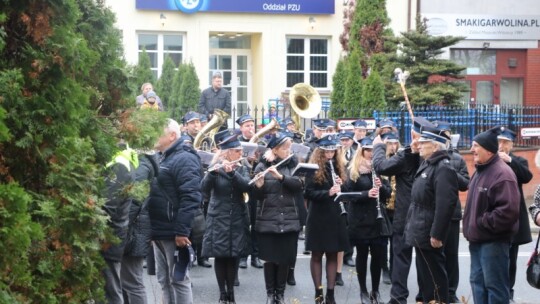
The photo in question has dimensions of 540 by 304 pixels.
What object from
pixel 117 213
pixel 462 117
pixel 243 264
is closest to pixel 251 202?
pixel 243 264

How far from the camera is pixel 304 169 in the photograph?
10.3m

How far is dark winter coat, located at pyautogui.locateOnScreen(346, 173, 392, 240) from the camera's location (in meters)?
10.9

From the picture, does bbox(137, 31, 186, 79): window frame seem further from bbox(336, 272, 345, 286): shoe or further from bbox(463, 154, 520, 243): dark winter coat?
bbox(463, 154, 520, 243): dark winter coat

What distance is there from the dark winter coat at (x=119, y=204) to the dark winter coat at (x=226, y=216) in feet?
8.48

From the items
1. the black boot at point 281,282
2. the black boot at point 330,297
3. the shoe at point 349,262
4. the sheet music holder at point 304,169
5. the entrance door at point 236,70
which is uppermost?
the entrance door at point 236,70

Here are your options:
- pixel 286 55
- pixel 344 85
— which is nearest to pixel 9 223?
pixel 344 85

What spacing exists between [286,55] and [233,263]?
64.8 ft

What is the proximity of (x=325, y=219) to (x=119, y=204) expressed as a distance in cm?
391

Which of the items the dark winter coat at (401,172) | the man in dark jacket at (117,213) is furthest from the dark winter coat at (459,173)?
the man in dark jacket at (117,213)

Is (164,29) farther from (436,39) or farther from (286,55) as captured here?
(436,39)

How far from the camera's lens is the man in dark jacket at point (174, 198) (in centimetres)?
862

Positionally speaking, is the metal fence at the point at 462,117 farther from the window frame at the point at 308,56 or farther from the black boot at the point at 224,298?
the black boot at the point at 224,298

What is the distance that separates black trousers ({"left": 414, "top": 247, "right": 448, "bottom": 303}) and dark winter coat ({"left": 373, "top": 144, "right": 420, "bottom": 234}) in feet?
2.77

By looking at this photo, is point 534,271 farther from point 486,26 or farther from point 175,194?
point 486,26
